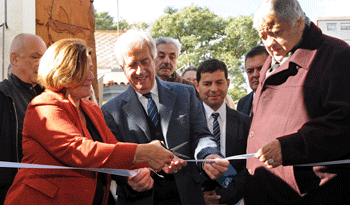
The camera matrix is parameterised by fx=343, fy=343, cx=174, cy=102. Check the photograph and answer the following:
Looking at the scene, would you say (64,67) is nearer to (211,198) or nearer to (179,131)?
(179,131)

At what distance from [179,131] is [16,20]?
4.01 m

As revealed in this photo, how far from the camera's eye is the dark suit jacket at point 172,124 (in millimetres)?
2789

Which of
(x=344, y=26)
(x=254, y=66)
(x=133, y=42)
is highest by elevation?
(x=344, y=26)

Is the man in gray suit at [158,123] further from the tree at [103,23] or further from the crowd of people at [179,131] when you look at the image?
the tree at [103,23]

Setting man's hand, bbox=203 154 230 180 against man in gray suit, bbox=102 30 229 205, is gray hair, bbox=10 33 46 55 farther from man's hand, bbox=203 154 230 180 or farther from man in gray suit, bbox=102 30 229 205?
man's hand, bbox=203 154 230 180

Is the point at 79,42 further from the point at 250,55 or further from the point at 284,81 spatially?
the point at 250,55

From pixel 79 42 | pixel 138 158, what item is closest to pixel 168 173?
pixel 138 158

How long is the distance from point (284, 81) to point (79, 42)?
1554 mm

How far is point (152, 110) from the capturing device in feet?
9.81

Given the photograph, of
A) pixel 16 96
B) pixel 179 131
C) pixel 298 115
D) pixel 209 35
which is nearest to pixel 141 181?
pixel 179 131

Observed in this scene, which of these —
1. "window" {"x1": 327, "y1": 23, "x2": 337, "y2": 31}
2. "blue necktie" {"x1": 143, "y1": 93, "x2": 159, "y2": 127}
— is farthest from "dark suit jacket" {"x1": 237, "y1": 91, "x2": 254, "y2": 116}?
"window" {"x1": 327, "y1": 23, "x2": 337, "y2": 31}

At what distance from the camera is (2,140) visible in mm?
3027

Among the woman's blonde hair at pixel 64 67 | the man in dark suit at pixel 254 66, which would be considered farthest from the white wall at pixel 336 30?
the woman's blonde hair at pixel 64 67

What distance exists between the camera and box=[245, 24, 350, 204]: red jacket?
2293mm
